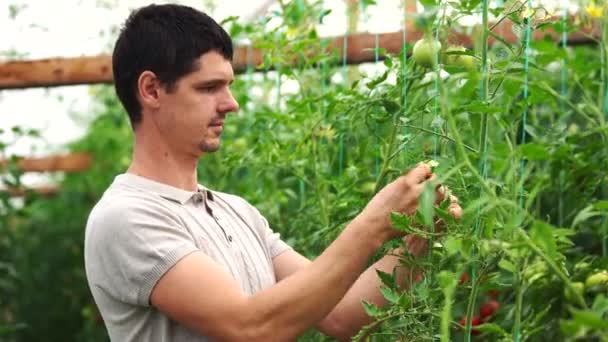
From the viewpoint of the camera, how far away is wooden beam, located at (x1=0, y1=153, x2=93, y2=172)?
5.38m

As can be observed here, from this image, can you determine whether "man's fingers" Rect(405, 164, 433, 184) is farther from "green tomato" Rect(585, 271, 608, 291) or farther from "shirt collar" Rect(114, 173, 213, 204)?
"shirt collar" Rect(114, 173, 213, 204)

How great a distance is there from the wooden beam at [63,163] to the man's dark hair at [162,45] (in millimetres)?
3582

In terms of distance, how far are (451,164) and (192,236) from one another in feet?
1.88

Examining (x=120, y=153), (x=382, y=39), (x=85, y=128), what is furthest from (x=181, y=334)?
(x=85, y=128)

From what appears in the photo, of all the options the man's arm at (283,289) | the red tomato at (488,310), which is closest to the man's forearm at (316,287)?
the man's arm at (283,289)

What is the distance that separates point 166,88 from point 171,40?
8 cm

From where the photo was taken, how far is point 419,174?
1476mm

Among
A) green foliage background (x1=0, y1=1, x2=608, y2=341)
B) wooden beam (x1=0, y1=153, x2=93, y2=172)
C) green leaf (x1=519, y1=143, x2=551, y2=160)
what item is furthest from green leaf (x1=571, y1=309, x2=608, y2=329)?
wooden beam (x1=0, y1=153, x2=93, y2=172)

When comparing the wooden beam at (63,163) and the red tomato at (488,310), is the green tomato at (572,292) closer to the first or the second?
→ the red tomato at (488,310)

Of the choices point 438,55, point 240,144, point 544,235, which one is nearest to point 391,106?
point 438,55

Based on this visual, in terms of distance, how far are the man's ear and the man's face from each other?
16 mm

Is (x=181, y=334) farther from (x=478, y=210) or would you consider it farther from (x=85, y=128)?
(x=85, y=128)

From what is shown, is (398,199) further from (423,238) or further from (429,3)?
(429,3)

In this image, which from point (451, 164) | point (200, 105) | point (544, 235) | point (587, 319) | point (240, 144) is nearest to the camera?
point (587, 319)
